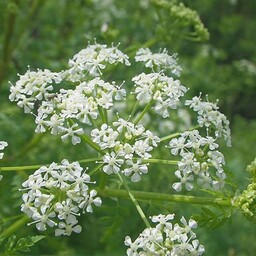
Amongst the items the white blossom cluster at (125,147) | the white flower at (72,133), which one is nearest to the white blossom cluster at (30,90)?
the white flower at (72,133)

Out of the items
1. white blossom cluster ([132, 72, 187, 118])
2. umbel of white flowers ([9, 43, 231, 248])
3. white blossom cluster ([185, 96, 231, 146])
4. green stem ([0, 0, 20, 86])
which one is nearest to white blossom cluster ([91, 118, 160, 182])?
umbel of white flowers ([9, 43, 231, 248])

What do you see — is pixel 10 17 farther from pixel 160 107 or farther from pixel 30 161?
pixel 160 107

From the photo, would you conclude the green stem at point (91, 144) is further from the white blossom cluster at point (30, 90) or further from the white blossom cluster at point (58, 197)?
the white blossom cluster at point (30, 90)

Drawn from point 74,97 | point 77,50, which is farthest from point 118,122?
point 77,50

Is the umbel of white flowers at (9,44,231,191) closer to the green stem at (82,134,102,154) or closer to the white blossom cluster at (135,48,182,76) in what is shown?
the green stem at (82,134,102,154)

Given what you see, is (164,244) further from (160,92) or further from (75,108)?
(160,92)

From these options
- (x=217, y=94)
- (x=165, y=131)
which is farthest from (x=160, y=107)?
(x=217, y=94)
